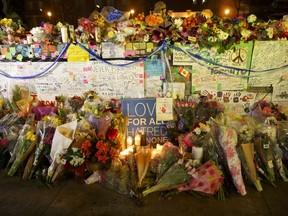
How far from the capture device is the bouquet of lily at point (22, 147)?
12.3 ft

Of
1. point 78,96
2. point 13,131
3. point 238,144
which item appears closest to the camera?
point 238,144

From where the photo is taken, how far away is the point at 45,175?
3.63 metres

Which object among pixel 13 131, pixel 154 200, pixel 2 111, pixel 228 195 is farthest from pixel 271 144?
pixel 2 111

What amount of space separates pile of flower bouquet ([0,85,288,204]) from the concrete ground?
0.12 metres

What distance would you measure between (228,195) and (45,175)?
9.84 feet

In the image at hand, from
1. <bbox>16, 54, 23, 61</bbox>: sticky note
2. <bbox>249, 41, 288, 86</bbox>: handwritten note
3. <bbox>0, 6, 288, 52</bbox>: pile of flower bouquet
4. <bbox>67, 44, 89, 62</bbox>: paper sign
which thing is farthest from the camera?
<bbox>16, 54, 23, 61</bbox>: sticky note

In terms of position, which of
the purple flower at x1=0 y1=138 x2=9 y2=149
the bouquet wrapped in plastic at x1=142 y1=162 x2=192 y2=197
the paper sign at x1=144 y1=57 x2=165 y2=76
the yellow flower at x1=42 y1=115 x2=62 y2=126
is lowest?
the bouquet wrapped in plastic at x1=142 y1=162 x2=192 y2=197

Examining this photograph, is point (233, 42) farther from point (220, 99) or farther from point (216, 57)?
point (220, 99)

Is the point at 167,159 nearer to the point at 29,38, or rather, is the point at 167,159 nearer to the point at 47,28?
the point at 47,28

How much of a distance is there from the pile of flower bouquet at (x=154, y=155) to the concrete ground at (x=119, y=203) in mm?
121

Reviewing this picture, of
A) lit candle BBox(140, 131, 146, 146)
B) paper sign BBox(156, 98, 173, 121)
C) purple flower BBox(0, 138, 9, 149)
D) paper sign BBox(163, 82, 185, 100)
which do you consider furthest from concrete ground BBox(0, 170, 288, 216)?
paper sign BBox(163, 82, 185, 100)

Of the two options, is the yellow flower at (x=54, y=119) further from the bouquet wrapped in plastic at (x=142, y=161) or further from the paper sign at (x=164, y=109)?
the paper sign at (x=164, y=109)

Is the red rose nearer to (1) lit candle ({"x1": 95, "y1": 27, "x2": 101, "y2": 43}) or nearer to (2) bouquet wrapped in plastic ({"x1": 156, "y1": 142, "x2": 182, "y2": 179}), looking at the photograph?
(2) bouquet wrapped in plastic ({"x1": 156, "y1": 142, "x2": 182, "y2": 179})

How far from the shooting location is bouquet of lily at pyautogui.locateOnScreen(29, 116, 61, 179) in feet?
12.0
